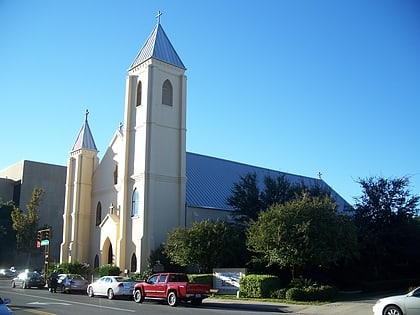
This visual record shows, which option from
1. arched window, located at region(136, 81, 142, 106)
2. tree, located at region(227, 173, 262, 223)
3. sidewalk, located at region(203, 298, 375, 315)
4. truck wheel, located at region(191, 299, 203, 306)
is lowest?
sidewalk, located at region(203, 298, 375, 315)

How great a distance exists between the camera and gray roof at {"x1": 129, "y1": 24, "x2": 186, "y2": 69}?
45281 mm

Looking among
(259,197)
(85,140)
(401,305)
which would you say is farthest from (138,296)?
(85,140)

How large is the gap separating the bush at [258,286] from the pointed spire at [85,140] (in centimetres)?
2907

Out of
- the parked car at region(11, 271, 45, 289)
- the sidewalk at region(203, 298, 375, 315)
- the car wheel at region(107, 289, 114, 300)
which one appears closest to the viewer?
the sidewalk at region(203, 298, 375, 315)

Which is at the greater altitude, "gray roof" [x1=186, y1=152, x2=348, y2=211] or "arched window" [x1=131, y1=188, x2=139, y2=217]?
"gray roof" [x1=186, y1=152, x2=348, y2=211]

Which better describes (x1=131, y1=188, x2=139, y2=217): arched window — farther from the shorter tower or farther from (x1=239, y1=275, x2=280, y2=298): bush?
(x1=239, y1=275, x2=280, y2=298): bush

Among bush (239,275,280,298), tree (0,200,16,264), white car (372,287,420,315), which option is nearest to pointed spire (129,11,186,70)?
bush (239,275,280,298)

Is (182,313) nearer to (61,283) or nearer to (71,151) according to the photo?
(61,283)

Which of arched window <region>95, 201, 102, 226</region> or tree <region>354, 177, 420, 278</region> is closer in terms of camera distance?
tree <region>354, 177, 420, 278</region>

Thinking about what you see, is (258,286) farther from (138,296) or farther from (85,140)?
(85,140)

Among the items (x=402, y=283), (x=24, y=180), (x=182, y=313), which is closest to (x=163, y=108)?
(x=402, y=283)

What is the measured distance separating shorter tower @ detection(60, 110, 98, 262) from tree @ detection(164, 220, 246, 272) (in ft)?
58.6

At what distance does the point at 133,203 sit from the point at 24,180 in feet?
185

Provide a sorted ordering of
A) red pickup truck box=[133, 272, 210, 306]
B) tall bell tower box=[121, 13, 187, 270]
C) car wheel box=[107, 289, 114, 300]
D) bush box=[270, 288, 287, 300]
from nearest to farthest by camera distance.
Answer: red pickup truck box=[133, 272, 210, 306], bush box=[270, 288, 287, 300], car wheel box=[107, 289, 114, 300], tall bell tower box=[121, 13, 187, 270]
